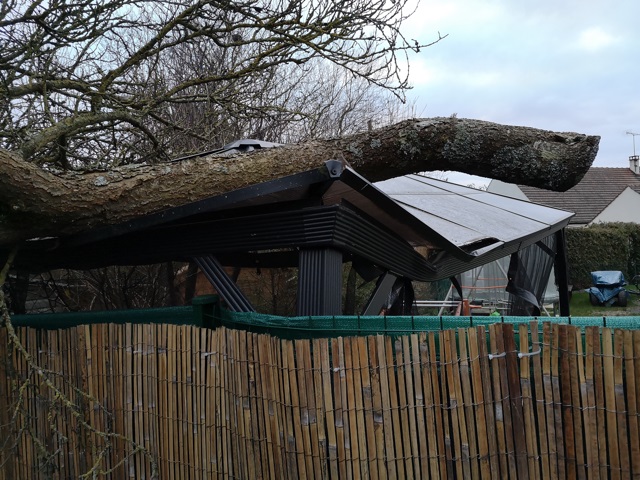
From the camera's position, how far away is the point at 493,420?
114 inches

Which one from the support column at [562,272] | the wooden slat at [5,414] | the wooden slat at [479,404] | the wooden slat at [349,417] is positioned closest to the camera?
the wooden slat at [479,404]

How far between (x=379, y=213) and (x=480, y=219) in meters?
2.70

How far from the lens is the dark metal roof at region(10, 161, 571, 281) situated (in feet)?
12.7

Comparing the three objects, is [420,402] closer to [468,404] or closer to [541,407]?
[468,404]

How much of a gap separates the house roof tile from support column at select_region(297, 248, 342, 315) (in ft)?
95.3

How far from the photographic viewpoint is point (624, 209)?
33.6 metres

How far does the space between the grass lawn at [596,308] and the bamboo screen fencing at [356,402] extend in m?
16.6

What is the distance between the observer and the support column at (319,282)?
3.91m

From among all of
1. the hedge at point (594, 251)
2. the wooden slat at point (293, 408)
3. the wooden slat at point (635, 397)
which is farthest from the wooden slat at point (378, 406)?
the hedge at point (594, 251)

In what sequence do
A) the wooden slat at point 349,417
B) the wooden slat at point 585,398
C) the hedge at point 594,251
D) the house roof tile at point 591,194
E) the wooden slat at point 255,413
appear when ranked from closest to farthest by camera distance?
the wooden slat at point 585,398
the wooden slat at point 349,417
the wooden slat at point 255,413
the hedge at point 594,251
the house roof tile at point 591,194

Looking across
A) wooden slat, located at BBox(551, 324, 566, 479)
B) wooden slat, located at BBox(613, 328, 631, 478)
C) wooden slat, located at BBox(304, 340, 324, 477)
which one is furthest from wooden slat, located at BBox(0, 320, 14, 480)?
wooden slat, located at BBox(613, 328, 631, 478)

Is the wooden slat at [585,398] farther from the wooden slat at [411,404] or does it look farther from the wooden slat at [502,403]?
the wooden slat at [411,404]

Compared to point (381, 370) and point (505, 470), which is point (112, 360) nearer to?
point (381, 370)

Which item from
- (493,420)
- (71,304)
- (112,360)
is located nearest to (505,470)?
(493,420)
